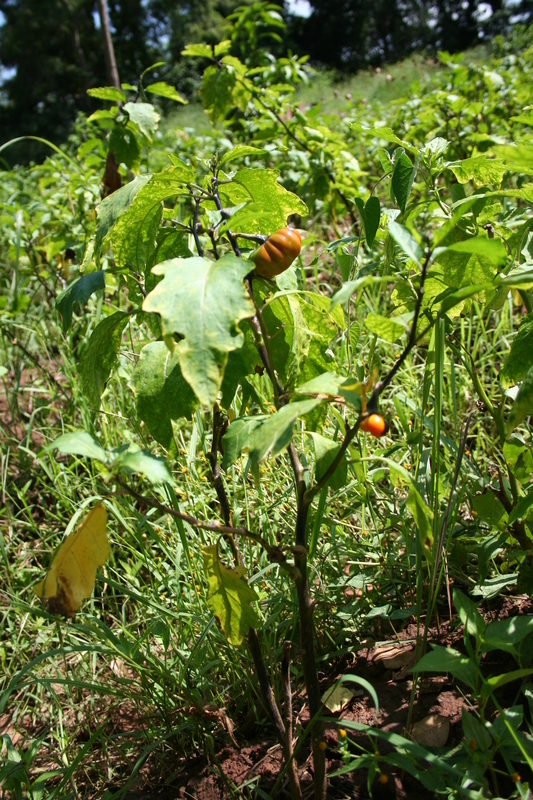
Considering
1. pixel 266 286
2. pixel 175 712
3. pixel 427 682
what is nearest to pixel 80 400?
pixel 175 712

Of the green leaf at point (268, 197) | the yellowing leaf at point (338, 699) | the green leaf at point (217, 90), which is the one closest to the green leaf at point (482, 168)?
the green leaf at point (268, 197)

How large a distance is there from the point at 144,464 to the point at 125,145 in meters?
1.47

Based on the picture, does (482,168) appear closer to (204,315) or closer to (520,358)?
(520,358)

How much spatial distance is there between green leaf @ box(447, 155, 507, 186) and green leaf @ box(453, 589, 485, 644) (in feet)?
2.24

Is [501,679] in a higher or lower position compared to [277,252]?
lower

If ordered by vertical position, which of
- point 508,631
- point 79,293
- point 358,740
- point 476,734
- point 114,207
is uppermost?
point 114,207

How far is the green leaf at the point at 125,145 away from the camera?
1802 millimetres

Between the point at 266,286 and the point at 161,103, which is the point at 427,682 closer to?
the point at 266,286

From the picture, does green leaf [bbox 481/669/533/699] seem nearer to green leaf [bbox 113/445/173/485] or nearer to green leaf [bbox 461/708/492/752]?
green leaf [bbox 461/708/492/752]

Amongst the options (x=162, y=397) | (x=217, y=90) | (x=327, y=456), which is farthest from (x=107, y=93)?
(x=327, y=456)

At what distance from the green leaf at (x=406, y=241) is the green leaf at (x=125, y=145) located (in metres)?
1.36

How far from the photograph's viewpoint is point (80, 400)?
1.95m

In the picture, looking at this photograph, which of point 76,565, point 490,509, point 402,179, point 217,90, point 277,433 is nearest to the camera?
point 277,433

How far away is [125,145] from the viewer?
1818mm
